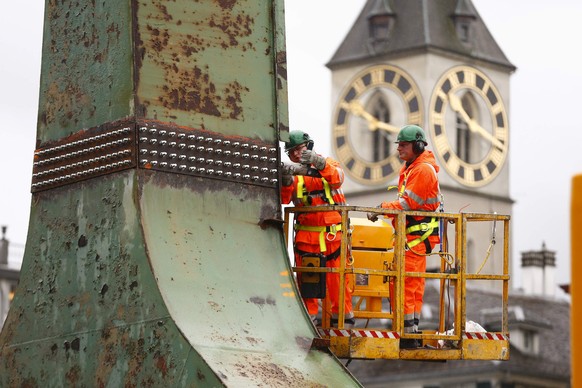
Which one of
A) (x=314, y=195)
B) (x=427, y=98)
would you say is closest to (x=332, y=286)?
(x=314, y=195)

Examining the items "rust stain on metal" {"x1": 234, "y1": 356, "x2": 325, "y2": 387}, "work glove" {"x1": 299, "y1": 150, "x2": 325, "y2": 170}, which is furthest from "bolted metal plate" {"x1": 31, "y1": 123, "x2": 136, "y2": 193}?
"work glove" {"x1": 299, "y1": 150, "x2": 325, "y2": 170}

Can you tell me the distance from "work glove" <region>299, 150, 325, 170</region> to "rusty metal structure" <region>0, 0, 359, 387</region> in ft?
3.21

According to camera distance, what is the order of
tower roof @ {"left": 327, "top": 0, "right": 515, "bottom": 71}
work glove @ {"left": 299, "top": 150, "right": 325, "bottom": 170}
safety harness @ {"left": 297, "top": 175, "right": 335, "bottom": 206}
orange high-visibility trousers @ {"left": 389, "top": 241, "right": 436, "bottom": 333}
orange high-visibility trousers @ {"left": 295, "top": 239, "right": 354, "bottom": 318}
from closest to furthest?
work glove @ {"left": 299, "top": 150, "right": 325, "bottom": 170} → orange high-visibility trousers @ {"left": 295, "top": 239, "right": 354, "bottom": 318} → safety harness @ {"left": 297, "top": 175, "right": 335, "bottom": 206} → orange high-visibility trousers @ {"left": 389, "top": 241, "right": 436, "bottom": 333} → tower roof @ {"left": 327, "top": 0, "right": 515, "bottom": 71}

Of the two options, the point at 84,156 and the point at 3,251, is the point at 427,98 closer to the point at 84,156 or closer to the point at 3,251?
the point at 3,251

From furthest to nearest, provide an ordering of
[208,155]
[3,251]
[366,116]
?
[366,116], [3,251], [208,155]

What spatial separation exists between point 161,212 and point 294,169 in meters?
1.22

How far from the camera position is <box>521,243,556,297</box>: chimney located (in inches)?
3403

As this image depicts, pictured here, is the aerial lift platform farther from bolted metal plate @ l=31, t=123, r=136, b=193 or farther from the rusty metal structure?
bolted metal plate @ l=31, t=123, r=136, b=193

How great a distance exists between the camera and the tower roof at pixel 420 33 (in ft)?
282

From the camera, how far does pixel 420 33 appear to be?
3391 inches

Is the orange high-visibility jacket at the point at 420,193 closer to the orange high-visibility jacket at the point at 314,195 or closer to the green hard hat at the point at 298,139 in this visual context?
the orange high-visibility jacket at the point at 314,195

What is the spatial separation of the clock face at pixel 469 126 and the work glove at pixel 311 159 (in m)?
75.2

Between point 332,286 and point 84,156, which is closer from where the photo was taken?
point 84,156

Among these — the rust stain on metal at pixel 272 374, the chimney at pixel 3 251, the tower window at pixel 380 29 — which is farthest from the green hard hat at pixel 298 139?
the tower window at pixel 380 29
